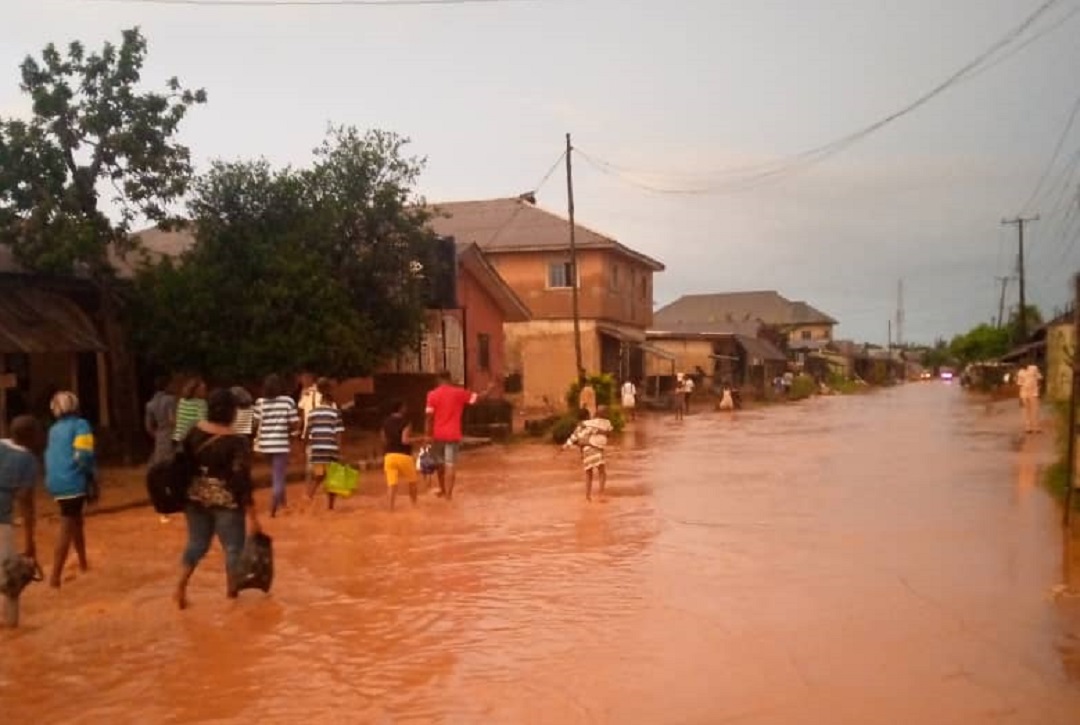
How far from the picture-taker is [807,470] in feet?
67.5

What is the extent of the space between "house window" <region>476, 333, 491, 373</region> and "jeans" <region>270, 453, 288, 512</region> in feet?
66.9

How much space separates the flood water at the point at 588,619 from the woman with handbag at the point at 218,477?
0.71 metres

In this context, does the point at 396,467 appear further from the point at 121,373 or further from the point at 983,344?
→ the point at 983,344

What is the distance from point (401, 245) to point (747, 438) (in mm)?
10587

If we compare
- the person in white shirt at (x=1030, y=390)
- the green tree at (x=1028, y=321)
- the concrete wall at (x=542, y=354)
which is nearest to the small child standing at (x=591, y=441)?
Answer: the person in white shirt at (x=1030, y=390)

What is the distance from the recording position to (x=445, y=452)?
53.5 ft

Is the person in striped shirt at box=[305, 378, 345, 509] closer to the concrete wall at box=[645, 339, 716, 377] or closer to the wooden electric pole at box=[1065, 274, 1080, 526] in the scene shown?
the wooden electric pole at box=[1065, 274, 1080, 526]

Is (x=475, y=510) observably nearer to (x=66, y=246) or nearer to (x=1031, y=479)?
(x=66, y=246)

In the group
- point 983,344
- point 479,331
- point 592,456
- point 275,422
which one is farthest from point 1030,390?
point 983,344

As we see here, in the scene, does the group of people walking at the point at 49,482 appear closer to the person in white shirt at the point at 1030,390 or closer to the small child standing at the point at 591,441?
the small child standing at the point at 591,441

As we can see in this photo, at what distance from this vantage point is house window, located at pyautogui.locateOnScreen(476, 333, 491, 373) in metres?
35.4

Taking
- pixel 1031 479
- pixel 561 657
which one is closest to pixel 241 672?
pixel 561 657

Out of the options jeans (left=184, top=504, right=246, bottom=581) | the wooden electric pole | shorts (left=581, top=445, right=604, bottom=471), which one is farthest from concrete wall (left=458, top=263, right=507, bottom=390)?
jeans (left=184, top=504, right=246, bottom=581)

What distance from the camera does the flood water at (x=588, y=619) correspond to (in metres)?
7.05
